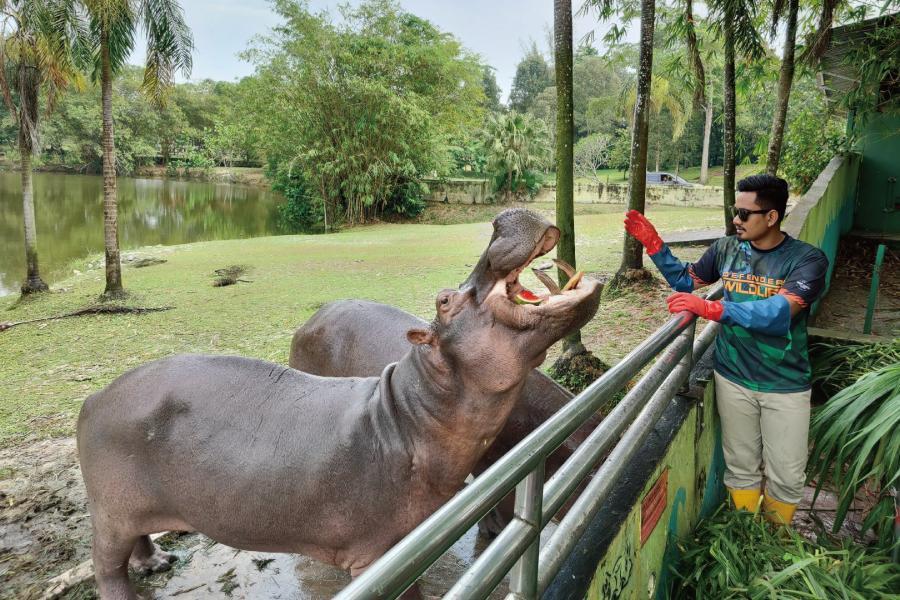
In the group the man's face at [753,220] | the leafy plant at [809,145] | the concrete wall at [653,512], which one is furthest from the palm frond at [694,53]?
the concrete wall at [653,512]

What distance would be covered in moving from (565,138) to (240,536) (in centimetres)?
439

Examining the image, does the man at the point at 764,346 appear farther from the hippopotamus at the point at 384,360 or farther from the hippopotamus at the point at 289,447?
the hippopotamus at the point at 289,447

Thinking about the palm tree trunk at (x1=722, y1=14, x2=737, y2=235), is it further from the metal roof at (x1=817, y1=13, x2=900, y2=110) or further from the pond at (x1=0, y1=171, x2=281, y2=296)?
the pond at (x1=0, y1=171, x2=281, y2=296)

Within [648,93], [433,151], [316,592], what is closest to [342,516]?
[316,592]

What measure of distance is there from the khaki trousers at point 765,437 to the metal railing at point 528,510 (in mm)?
1300

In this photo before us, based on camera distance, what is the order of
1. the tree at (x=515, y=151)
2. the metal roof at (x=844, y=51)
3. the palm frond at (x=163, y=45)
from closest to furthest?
the metal roof at (x=844, y=51) < the palm frond at (x=163, y=45) < the tree at (x=515, y=151)

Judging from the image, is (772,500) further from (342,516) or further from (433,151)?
(433,151)

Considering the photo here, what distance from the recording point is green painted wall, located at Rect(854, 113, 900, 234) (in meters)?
10.5

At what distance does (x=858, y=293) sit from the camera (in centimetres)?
740

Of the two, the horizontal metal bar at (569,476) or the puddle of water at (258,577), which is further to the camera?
the puddle of water at (258,577)

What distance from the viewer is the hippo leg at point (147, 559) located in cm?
320

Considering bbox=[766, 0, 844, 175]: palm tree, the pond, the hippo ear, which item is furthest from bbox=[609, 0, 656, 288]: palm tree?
the pond

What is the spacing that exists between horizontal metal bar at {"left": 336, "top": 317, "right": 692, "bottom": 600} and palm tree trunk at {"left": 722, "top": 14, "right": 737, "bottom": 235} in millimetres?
8707

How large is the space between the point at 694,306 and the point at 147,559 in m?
3.01
